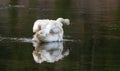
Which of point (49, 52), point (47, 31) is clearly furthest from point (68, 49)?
point (47, 31)

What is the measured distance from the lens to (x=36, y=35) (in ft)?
51.2

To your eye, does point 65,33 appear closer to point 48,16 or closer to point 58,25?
point 58,25

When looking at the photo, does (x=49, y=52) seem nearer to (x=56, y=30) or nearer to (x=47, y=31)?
(x=47, y=31)

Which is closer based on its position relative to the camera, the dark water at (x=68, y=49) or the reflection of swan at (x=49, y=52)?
the dark water at (x=68, y=49)

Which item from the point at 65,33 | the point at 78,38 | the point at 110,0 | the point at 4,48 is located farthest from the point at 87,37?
the point at 110,0

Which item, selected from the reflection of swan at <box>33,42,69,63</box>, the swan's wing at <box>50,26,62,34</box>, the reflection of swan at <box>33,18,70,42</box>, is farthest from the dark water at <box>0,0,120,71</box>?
the swan's wing at <box>50,26,62,34</box>

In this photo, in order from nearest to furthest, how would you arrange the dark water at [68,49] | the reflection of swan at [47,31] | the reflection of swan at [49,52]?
1. the dark water at [68,49]
2. the reflection of swan at [49,52]
3. the reflection of swan at [47,31]

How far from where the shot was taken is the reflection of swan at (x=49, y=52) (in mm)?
13623

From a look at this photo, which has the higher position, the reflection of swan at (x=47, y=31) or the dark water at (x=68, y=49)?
the reflection of swan at (x=47, y=31)

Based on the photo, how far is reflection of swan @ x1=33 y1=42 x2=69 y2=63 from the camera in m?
13.6

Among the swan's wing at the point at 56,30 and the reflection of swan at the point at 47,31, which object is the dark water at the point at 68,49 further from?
the swan's wing at the point at 56,30

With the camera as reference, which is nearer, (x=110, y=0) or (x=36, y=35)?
(x=36, y=35)

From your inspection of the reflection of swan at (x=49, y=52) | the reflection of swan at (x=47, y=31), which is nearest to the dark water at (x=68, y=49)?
the reflection of swan at (x=49, y=52)

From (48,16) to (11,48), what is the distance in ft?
29.8
